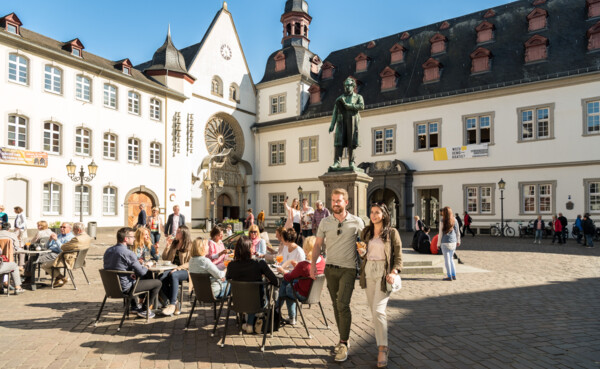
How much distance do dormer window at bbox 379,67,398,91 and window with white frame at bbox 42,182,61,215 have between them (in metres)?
21.5

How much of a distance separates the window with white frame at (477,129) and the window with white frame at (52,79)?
23153 millimetres

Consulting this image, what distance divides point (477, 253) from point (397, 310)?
10.7 m

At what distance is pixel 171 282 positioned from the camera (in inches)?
283

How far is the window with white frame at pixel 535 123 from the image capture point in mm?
25016

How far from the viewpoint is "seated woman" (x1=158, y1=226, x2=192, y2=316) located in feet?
23.5

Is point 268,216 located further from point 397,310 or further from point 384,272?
point 384,272

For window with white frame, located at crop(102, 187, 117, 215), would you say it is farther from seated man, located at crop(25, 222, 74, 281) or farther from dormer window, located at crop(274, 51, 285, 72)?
seated man, located at crop(25, 222, 74, 281)

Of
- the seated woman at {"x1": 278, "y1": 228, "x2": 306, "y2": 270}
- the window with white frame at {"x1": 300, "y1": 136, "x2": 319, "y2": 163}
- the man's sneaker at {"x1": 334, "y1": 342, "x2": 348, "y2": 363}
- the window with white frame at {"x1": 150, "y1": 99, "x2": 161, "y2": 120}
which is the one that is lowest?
the man's sneaker at {"x1": 334, "y1": 342, "x2": 348, "y2": 363}

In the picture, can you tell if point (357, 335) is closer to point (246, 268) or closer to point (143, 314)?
point (246, 268)

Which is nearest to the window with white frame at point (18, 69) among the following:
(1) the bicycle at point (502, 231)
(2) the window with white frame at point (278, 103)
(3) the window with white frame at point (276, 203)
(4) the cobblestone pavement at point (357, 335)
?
(4) the cobblestone pavement at point (357, 335)

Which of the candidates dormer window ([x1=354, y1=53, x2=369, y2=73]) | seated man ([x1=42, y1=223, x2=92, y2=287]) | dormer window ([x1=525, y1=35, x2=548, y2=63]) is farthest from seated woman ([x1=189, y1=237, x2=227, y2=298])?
dormer window ([x1=354, y1=53, x2=369, y2=73])

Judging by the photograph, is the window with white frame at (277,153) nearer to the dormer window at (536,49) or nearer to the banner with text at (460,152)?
the banner with text at (460,152)

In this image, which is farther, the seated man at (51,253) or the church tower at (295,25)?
the church tower at (295,25)

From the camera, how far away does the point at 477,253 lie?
55.4 feet
